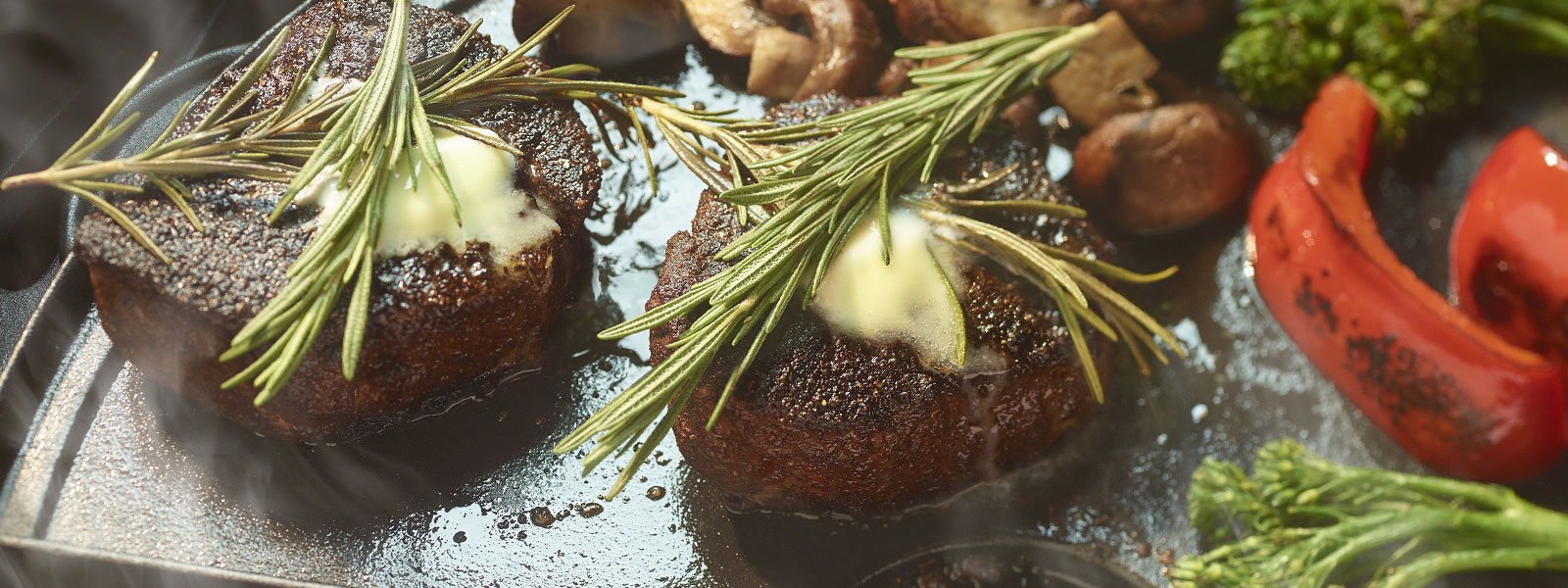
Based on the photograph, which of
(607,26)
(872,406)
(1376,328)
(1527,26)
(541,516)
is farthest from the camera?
(1527,26)

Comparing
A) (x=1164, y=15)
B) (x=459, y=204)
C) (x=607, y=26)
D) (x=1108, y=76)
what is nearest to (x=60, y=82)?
(x=459, y=204)

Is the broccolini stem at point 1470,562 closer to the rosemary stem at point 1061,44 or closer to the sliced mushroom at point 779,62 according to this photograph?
the rosemary stem at point 1061,44

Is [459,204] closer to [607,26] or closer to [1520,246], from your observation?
[607,26]

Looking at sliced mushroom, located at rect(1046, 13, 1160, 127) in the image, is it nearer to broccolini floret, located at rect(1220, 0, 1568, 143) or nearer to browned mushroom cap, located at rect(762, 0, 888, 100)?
broccolini floret, located at rect(1220, 0, 1568, 143)

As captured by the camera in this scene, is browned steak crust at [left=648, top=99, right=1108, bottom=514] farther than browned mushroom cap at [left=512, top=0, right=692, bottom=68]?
No

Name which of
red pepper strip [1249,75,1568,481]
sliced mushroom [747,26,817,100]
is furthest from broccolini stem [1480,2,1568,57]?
sliced mushroom [747,26,817,100]

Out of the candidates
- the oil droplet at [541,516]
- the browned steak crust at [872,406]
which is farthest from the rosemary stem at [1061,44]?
the oil droplet at [541,516]
